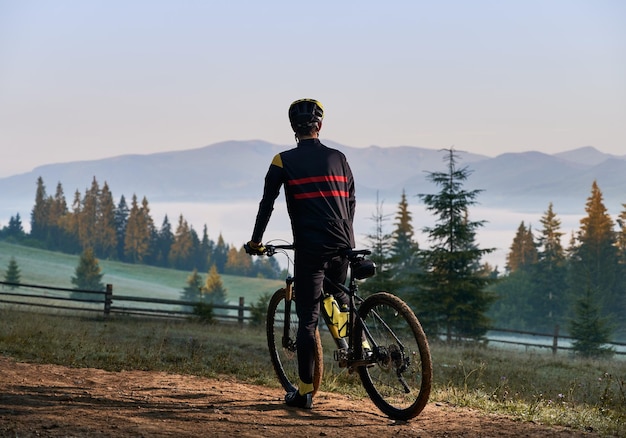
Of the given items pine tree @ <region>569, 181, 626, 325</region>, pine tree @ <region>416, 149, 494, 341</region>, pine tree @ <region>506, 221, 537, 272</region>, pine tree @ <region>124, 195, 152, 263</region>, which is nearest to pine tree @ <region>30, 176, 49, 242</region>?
pine tree @ <region>124, 195, 152, 263</region>

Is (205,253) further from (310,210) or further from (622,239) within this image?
(310,210)

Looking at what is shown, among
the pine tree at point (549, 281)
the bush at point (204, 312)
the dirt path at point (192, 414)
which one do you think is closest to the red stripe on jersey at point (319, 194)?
the dirt path at point (192, 414)

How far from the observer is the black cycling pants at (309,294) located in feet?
21.3

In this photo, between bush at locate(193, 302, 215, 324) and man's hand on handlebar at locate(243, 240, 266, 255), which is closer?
man's hand on handlebar at locate(243, 240, 266, 255)

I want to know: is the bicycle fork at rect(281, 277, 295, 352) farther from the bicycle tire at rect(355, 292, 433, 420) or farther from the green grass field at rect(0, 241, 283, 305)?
the green grass field at rect(0, 241, 283, 305)

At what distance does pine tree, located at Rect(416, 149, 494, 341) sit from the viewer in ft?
105

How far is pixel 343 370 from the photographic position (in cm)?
879

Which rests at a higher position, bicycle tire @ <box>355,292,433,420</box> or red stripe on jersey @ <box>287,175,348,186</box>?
red stripe on jersey @ <box>287,175,348,186</box>

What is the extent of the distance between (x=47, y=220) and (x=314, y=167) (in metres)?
124

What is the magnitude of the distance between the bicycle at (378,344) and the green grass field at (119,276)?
83.2 metres

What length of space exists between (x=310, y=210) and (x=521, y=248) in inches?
3658

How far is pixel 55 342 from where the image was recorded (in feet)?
37.9

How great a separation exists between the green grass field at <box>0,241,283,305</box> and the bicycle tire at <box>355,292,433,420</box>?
273 ft

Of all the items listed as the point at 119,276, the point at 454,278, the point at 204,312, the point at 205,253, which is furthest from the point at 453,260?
the point at 205,253
